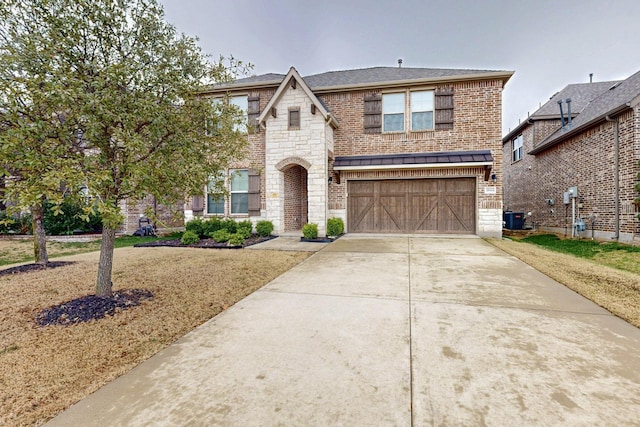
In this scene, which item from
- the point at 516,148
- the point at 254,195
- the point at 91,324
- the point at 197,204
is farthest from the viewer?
the point at 516,148

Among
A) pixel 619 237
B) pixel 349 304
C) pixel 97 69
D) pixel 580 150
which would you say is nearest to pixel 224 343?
pixel 349 304

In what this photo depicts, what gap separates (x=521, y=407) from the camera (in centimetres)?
200

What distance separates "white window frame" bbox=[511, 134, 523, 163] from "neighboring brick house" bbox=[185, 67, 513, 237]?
8.98 metres

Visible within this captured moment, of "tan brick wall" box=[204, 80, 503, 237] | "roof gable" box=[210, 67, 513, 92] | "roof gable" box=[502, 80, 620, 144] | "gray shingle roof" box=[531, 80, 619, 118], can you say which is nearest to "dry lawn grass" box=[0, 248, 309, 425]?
"tan brick wall" box=[204, 80, 503, 237]

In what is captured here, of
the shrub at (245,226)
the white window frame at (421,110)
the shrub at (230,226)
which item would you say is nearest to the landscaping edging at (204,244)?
the shrub at (245,226)

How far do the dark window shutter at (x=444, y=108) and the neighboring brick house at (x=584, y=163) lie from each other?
5.11 metres

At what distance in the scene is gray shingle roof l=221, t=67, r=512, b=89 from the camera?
11.9 metres

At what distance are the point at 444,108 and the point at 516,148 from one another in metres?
10.7

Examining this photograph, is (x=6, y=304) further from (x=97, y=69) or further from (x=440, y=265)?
(x=440, y=265)

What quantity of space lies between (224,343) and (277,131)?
32.4ft

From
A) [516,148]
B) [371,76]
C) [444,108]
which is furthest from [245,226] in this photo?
[516,148]

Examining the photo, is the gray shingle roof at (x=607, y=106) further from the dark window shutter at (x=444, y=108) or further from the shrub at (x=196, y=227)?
the shrub at (x=196, y=227)

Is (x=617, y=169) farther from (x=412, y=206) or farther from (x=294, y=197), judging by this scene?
(x=294, y=197)

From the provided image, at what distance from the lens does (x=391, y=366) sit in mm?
2516
